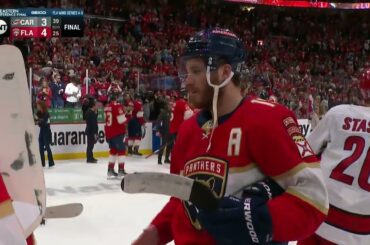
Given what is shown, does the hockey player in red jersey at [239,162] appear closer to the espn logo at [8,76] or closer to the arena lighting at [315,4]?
the espn logo at [8,76]

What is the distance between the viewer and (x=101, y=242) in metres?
5.30

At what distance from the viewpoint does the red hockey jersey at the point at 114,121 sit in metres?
9.48

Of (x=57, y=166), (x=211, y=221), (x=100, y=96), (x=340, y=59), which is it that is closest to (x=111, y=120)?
(x=57, y=166)

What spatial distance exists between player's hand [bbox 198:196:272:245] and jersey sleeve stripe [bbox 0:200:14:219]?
59 cm

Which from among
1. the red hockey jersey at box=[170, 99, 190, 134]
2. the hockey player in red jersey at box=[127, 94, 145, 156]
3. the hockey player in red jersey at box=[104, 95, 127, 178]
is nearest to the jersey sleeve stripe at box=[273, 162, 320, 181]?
the hockey player in red jersey at box=[104, 95, 127, 178]

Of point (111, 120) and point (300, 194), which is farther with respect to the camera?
point (111, 120)

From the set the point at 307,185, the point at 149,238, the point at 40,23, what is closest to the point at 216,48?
the point at 307,185

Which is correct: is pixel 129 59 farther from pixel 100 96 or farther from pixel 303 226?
pixel 303 226

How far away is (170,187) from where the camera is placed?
1.59 meters

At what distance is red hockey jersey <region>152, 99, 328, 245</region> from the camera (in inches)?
68.4

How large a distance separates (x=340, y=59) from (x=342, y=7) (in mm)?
3544

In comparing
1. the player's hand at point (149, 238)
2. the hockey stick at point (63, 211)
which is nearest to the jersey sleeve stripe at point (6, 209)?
the hockey stick at point (63, 211)

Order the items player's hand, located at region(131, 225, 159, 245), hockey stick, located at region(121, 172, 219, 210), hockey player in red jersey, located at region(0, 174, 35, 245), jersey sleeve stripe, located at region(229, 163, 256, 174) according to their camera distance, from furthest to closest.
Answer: player's hand, located at region(131, 225, 159, 245) → jersey sleeve stripe, located at region(229, 163, 256, 174) → hockey stick, located at region(121, 172, 219, 210) → hockey player in red jersey, located at region(0, 174, 35, 245)

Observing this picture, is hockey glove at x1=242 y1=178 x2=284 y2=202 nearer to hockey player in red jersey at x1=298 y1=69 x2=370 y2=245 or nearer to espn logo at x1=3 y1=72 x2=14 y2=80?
espn logo at x1=3 y1=72 x2=14 y2=80
